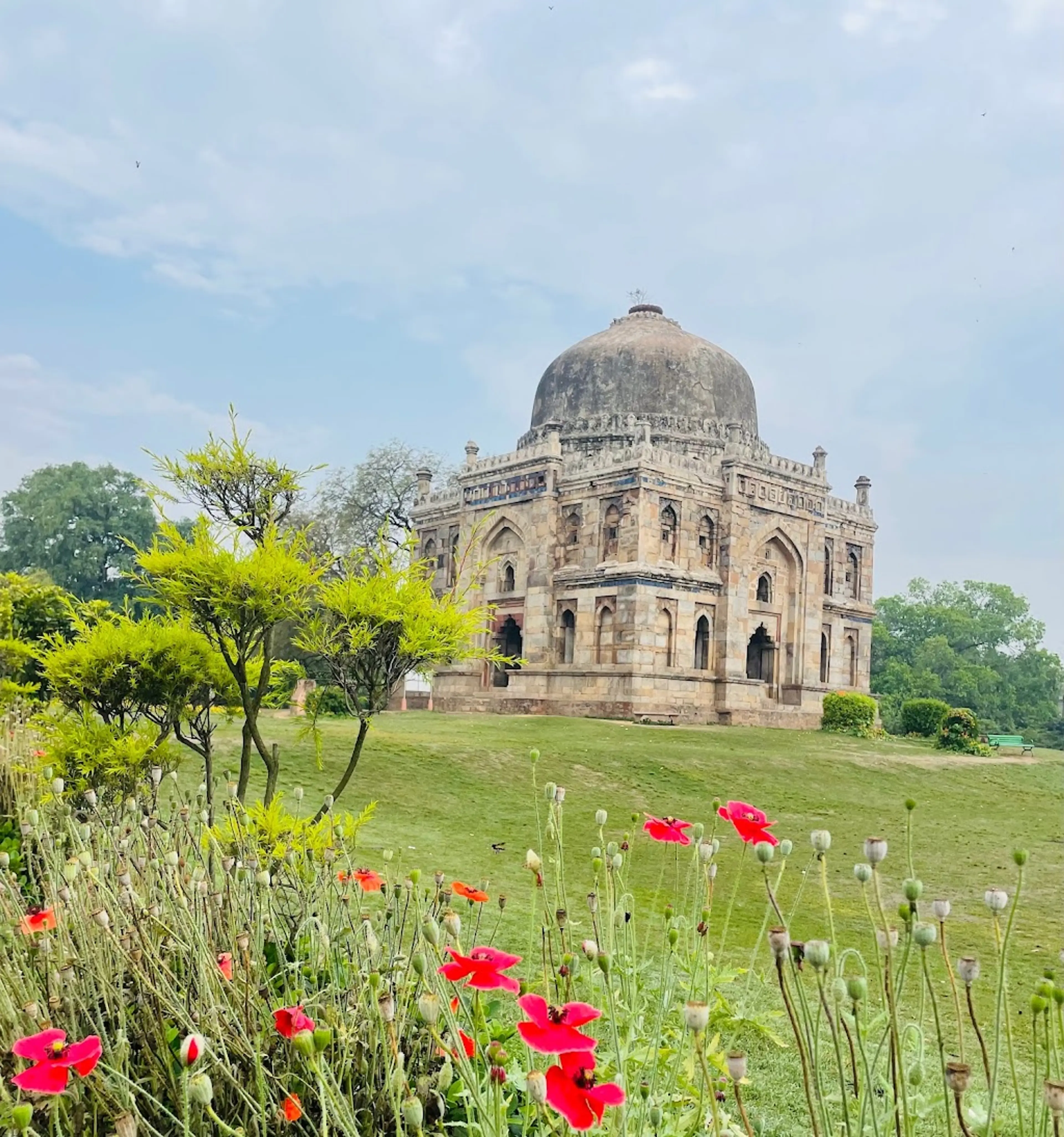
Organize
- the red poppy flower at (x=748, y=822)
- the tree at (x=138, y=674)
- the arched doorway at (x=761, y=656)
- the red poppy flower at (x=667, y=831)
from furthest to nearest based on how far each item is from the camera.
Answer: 1. the arched doorway at (x=761, y=656)
2. the tree at (x=138, y=674)
3. the red poppy flower at (x=667, y=831)
4. the red poppy flower at (x=748, y=822)

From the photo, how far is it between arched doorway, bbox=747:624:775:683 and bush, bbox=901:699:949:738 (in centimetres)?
359

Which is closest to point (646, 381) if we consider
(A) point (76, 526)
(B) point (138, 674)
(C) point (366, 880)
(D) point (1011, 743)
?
(D) point (1011, 743)

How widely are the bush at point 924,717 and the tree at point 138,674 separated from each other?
20821 mm

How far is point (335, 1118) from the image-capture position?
1629 mm

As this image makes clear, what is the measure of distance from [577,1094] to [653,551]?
71.2 feet

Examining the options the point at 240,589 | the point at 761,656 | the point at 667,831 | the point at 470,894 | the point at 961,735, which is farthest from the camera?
the point at 761,656

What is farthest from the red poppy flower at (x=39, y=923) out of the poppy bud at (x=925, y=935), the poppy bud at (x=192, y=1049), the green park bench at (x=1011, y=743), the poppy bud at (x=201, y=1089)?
the green park bench at (x=1011, y=743)

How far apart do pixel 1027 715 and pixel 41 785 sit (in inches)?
1775

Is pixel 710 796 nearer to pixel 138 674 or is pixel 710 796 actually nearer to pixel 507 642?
pixel 138 674

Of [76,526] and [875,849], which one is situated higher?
[76,526]

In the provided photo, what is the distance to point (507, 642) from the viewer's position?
1052 inches

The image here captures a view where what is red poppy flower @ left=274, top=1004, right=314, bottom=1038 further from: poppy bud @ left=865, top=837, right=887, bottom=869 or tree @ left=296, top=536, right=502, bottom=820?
tree @ left=296, top=536, right=502, bottom=820

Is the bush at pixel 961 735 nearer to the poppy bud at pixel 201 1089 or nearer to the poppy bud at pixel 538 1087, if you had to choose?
the poppy bud at pixel 538 1087

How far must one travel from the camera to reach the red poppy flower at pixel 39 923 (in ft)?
8.57
